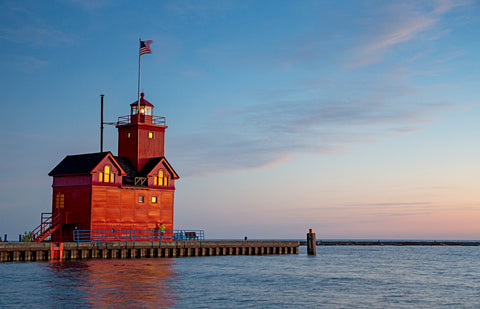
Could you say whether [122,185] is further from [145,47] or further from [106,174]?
[145,47]

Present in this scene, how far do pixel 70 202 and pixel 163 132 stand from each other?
14104 mm

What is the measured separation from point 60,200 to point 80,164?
4.39m

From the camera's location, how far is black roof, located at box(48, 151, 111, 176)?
2279 inches

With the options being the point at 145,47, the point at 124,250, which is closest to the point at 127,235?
the point at 124,250

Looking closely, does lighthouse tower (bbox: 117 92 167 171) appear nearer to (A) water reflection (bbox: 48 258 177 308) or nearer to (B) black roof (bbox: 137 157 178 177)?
(B) black roof (bbox: 137 157 178 177)

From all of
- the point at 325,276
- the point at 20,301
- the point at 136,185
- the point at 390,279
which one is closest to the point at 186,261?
the point at 136,185

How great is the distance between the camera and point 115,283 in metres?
37.4

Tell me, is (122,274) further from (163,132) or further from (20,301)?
(163,132)

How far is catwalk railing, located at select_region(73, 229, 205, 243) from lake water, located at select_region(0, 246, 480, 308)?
4952 mm

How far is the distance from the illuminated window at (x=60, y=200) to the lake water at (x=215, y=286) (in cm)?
1035

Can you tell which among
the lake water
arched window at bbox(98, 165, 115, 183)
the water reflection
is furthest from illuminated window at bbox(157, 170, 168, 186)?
the water reflection

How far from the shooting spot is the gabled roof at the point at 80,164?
5782 centimetres

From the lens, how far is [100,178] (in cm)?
5766

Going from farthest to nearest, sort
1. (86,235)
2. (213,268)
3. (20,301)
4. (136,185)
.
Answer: (136,185), (86,235), (213,268), (20,301)
